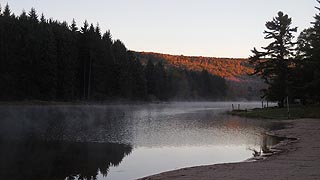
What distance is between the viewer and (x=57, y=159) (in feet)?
63.2

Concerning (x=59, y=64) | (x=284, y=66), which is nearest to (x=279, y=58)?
(x=284, y=66)

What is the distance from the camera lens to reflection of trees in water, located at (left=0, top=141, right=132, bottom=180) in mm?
16016

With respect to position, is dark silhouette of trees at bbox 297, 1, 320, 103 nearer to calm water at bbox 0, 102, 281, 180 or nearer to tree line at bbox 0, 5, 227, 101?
calm water at bbox 0, 102, 281, 180

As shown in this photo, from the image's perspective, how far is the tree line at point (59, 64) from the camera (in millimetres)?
73562

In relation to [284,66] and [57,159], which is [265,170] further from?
[284,66]

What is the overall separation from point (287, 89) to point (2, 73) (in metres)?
47.4

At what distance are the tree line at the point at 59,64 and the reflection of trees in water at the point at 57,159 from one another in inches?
1914

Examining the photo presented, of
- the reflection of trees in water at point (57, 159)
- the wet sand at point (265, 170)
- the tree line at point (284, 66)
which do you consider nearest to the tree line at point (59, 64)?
the tree line at point (284, 66)

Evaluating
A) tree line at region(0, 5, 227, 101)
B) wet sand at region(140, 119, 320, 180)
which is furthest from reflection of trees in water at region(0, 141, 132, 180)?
tree line at region(0, 5, 227, 101)

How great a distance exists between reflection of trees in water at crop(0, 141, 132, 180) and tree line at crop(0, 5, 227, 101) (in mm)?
48611

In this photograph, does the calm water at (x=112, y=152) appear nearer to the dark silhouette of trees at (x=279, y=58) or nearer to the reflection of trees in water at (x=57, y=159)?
the reflection of trees in water at (x=57, y=159)

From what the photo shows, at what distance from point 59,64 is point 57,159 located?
62596mm

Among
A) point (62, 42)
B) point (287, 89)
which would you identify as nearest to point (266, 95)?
point (287, 89)

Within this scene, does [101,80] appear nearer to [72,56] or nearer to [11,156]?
[72,56]
